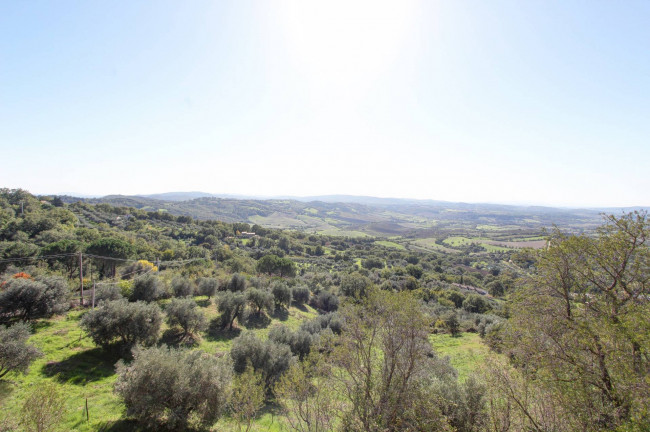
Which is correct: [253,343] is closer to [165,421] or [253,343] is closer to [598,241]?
[165,421]

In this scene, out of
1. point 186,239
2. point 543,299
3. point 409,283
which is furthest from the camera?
point 186,239

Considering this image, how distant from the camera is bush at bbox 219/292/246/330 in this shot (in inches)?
1102

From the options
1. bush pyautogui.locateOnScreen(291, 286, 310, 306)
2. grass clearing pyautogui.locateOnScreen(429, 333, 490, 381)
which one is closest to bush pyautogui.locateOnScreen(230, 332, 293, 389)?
grass clearing pyautogui.locateOnScreen(429, 333, 490, 381)

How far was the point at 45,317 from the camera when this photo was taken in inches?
828

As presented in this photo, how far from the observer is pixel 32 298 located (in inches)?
764

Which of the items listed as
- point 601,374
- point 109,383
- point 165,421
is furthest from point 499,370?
point 109,383

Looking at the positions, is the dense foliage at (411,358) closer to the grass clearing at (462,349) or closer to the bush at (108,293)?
the bush at (108,293)

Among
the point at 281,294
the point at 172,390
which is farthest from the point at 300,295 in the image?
the point at 172,390

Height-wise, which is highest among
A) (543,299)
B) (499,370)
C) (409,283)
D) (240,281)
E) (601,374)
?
(543,299)

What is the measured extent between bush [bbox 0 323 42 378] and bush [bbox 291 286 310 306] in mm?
33809

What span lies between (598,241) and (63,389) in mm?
26665

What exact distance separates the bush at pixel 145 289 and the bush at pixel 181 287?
3.94 m

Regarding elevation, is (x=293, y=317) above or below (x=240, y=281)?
below

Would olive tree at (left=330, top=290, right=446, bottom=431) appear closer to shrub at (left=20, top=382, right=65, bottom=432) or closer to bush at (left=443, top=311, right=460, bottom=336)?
shrub at (left=20, top=382, right=65, bottom=432)
